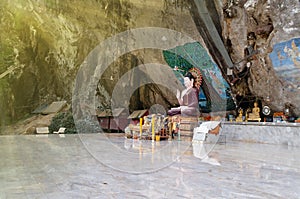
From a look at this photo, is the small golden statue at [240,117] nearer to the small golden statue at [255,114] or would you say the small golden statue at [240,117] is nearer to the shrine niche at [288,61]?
the small golden statue at [255,114]

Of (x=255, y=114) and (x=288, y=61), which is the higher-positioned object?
(x=288, y=61)

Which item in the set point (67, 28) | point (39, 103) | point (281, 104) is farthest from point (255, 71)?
point (39, 103)

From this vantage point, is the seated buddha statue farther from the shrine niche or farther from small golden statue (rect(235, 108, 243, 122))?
the shrine niche

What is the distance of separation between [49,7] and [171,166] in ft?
31.3

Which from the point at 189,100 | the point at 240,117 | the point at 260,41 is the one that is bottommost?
the point at 240,117

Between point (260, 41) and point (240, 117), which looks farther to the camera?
point (240, 117)

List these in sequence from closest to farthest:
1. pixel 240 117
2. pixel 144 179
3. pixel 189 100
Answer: pixel 144 179
pixel 240 117
pixel 189 100

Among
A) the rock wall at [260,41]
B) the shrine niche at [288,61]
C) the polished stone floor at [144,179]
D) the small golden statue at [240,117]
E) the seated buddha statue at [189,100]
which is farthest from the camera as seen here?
the seated buddha statue at [189,100]

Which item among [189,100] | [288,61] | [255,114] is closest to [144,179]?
[288,61]

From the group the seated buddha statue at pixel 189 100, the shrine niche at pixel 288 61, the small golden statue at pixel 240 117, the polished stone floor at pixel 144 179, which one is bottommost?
the polished stone floor at pixel 144 179

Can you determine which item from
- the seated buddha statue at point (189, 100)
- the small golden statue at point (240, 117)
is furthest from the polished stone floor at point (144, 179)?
the seated buddha statue at point (189, 100)

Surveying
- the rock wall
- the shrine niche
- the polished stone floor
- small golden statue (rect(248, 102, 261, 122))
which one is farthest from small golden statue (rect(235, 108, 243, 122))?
the polished stone floor

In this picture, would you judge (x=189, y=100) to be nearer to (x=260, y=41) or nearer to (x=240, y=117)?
(x=240, y=117)

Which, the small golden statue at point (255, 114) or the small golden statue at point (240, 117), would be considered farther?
the small golden statue at point (240, 117)
